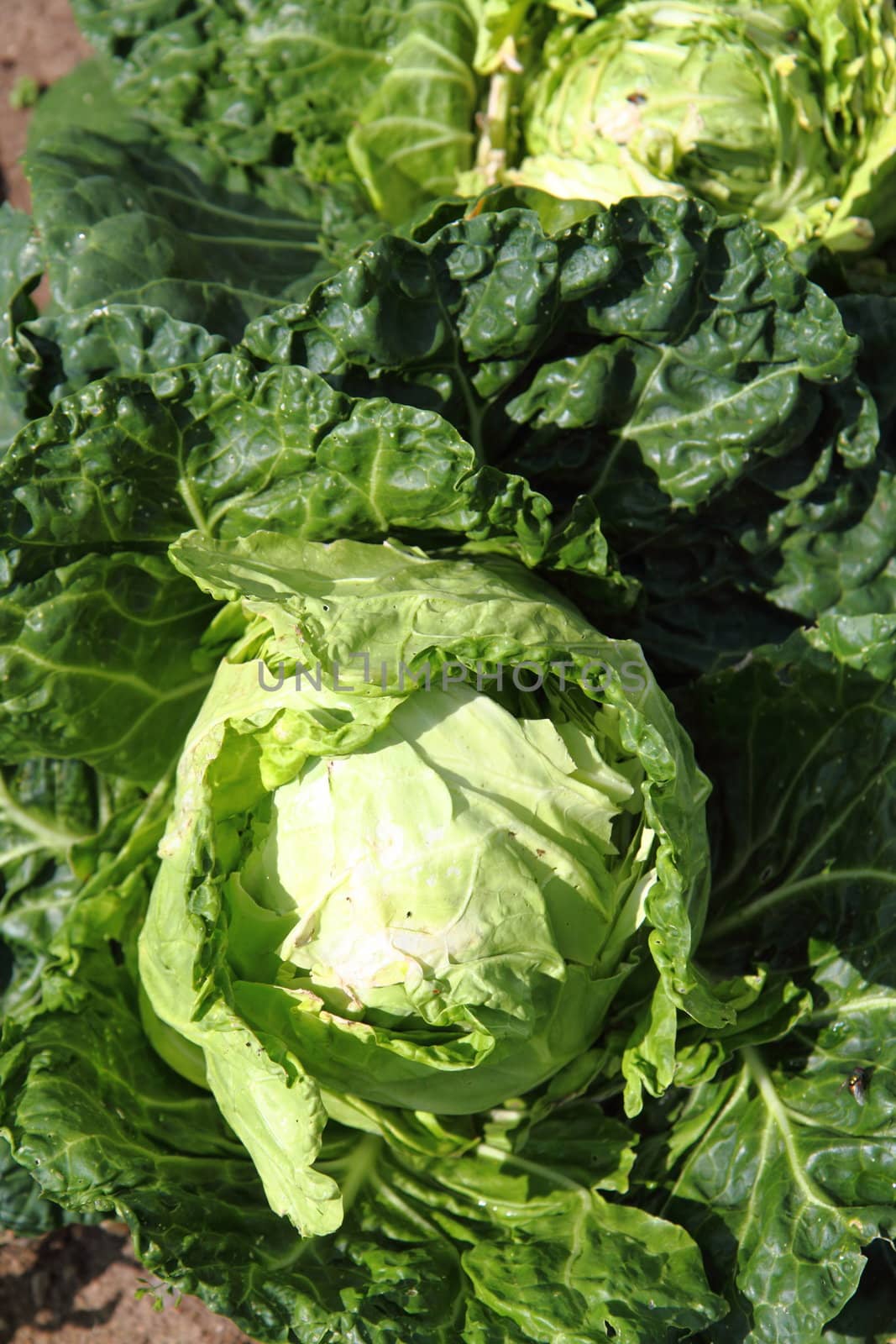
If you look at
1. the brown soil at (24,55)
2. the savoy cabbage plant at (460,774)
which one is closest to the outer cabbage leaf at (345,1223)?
the savoy cabbage plant at (460,774)

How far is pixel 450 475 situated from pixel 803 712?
4.12 feet

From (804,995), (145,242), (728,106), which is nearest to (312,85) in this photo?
(145,242)

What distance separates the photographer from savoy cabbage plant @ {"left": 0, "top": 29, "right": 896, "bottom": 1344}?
297 centimetres

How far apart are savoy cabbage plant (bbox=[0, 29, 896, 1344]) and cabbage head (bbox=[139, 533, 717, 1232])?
1cm

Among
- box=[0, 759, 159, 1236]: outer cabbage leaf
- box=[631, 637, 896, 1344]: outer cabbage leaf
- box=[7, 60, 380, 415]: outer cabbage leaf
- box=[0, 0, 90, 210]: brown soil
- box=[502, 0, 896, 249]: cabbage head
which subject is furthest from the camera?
box=[0, 0, 90, 210]: brown soil

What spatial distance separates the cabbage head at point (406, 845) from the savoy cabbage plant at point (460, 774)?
1 cm

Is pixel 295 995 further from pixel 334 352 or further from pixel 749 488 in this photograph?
pixel 749 488

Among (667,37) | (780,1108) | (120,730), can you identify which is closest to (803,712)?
(780,1108)

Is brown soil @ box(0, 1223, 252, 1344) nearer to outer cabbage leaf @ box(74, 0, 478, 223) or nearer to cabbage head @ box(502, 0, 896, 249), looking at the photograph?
outer cabbage leaf @ box(74, 0, 478, 223)

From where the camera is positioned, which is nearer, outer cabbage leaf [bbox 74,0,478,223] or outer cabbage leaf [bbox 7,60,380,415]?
outer cabbage leaf [bbox 7,60,380,415]

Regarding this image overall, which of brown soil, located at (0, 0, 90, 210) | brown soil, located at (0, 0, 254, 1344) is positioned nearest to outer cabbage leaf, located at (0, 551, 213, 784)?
brown soil, located at (0, 0, 254, 1344)

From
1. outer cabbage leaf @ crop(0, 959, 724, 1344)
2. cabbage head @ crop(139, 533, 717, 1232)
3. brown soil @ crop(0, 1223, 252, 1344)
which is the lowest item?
brown soil @ crop(0, 1223, 252, 1344)

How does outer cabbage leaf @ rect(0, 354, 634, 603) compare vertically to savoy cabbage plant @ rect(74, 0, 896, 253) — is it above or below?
below

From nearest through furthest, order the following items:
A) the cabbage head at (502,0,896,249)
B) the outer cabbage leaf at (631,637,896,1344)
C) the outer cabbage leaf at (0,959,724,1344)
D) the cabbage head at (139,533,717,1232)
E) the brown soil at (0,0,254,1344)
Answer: the cabbage head at (139,533,717,1232)
the outer cabbage leaf at (0,959,724,1344)
the outer cabbage leaf at (631,637,896,1344)
the cabbage head at (502,0,896,249)
the brown soil at (0,0,254,1344)
